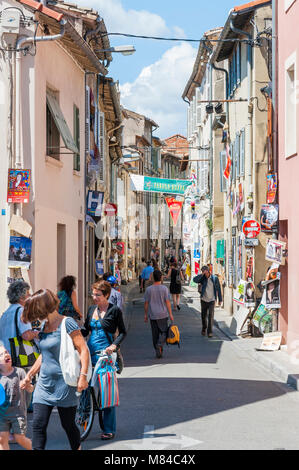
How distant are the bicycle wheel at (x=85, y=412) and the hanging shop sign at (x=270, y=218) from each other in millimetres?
9594

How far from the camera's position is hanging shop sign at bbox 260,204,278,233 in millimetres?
17609

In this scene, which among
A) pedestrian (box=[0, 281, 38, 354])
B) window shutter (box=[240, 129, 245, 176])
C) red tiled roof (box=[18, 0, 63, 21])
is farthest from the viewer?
window shutter (box=[240, 129, 245, 176])

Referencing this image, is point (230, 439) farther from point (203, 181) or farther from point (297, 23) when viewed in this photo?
point (203, 181)

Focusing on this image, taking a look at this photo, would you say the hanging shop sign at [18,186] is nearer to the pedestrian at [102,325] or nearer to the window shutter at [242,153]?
the pedestrian at [102,325]

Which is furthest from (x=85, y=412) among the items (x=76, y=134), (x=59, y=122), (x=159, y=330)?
(x=76, y=134)

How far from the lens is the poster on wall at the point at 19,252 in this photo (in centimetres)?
1343

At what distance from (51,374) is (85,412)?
216 centimetres

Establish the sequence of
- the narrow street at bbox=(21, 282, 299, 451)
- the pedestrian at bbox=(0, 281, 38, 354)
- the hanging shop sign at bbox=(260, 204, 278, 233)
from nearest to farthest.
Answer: the narrow street at bbox=(21, 282, 299, 451) → the pedestrian at bbox=(0, 281, 38, 354) → the hanging shop sign at bbox=(260, 204, 278, 233)

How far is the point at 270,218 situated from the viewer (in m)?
17.6

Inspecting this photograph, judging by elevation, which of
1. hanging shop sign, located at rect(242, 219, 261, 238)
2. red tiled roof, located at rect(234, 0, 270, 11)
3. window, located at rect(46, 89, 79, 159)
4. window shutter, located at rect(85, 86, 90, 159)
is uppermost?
red tiled roof, located at rect(234, 0, 270, 11)

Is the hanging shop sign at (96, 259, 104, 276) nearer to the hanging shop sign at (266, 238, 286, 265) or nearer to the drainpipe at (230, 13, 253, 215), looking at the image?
the drainpipe at (230, 13, 253, 215)

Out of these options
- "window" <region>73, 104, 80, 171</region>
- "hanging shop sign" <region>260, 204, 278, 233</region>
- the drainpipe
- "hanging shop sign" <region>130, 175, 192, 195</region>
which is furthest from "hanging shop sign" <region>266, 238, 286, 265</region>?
"hanging shop sign" <region>130, 175, 192, 195</region>

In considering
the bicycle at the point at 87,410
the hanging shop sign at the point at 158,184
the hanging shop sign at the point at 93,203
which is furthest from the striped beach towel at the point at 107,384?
the hanging shop sign at the point at 158,184

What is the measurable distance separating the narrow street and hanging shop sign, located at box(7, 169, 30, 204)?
3.33 meters
